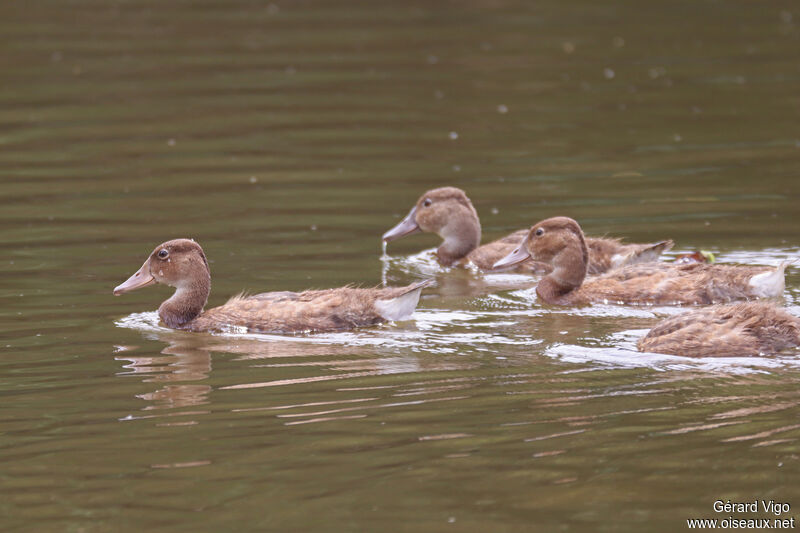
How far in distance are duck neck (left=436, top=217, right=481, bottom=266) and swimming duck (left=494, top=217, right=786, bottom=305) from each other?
54.2 inches

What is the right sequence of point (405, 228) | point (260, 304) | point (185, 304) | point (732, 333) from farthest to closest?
point (405, 228)
point (185, 304)
point (260, 304)
point (732, 333)

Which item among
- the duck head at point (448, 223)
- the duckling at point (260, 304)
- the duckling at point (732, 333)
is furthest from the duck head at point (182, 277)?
the duckling at point (732, 333)

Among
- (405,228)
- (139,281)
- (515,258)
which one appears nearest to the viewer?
(139,281)

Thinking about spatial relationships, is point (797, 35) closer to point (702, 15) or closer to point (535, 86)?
point (702, 15)

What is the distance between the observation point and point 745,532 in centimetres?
668

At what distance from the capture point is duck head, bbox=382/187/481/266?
13859 mm

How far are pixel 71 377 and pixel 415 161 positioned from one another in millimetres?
8570

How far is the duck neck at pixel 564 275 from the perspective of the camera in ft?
39.2

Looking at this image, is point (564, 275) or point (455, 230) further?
point (455, 230)

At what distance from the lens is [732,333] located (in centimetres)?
937

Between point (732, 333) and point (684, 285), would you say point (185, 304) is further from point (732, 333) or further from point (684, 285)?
point (732, 333)

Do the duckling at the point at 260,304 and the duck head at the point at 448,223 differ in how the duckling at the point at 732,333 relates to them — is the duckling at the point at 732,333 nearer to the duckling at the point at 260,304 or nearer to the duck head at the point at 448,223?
the duckling at the point at 260,304

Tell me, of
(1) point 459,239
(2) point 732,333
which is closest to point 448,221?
(1) point 459,239

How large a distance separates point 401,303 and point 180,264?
1.78 metres
